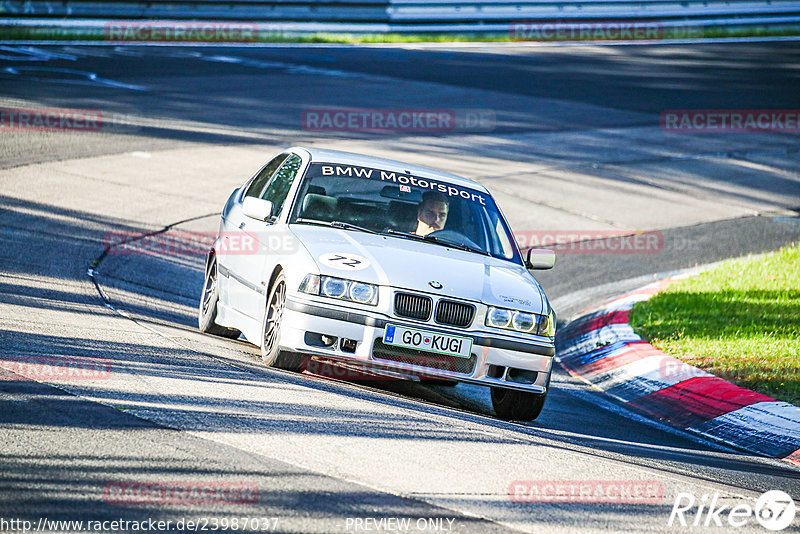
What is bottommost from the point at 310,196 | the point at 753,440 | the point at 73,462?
the point at 753,440

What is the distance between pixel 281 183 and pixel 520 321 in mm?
2496

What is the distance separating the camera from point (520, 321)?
24.1ft

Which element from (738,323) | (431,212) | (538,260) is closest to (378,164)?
(431,212)

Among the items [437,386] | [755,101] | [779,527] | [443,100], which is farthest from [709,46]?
[779,527]

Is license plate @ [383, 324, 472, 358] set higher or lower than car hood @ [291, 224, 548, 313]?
lower

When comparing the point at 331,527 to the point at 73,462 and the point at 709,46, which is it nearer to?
the point at 73,462

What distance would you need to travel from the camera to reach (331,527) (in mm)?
4484

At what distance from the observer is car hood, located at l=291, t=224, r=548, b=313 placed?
720cm

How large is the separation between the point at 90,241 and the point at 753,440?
700 centimetres

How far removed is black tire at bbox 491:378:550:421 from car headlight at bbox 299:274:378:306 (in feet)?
3.61

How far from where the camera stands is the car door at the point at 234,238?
851 centimetres

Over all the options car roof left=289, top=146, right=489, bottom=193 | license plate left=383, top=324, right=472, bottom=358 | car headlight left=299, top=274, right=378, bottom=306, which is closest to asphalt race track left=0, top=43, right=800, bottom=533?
license plate left=383, top=324, right=472, bottom=358

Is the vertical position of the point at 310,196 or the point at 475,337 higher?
the point at 310,196

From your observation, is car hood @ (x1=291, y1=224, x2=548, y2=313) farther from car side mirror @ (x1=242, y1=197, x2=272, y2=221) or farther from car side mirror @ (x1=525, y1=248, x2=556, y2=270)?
car side mirror @ (x1=525, y1=248, x2=556, y2=270)
